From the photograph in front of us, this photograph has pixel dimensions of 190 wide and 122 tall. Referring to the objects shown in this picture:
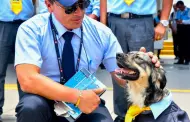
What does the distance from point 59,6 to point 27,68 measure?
1.66 ft

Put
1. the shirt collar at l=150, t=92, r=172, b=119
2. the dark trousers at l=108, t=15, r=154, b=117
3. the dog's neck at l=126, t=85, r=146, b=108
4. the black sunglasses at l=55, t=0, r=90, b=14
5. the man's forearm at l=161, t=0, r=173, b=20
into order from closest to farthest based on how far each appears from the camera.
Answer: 1. the black sunglasses at l=55, t=0, r=90, b=14
2. the shirt collar at l=150, t=92, r=172, b=119
3. the dog's neck at l=126, t=85, r=146, b=108
4. the dark trousers at l=108, t=15, r=154, b=117
5. the man's forearm at l=161, t=0, r=173, b=20

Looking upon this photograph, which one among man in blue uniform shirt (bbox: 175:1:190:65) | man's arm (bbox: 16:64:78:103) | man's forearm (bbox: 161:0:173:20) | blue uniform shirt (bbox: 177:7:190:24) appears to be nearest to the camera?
man's arm (bbox: 16:64:78:103)

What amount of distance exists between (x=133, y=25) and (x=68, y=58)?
1.29m

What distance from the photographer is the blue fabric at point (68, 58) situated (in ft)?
9.57

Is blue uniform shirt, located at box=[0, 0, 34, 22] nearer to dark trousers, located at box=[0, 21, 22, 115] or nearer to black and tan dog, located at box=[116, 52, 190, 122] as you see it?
dark trousers, located at box=[0, 21, 22, 115]

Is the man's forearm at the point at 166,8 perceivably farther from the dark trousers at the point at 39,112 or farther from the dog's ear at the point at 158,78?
the dark trousers at the point at 39,112

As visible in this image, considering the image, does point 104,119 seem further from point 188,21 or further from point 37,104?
point 188,21

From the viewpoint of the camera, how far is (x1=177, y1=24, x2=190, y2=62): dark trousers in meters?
11.6

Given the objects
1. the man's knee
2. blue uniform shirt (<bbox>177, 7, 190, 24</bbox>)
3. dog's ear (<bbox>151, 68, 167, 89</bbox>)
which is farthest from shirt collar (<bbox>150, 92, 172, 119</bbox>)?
blue uniform shirt (<bbox>177, 7, 190, 24</bbox>)

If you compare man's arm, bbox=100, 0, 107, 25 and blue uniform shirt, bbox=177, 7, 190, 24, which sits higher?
man's arm, bbox=100, 0, 107, 25

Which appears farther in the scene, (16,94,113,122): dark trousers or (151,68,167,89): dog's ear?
(151,68,167,89): dog's ear

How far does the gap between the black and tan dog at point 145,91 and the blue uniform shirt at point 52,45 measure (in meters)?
0.14

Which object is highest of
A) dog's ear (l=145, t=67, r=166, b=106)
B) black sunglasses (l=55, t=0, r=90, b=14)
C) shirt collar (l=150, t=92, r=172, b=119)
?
black sunglasses (l=55, t=0, r=90, b=14)

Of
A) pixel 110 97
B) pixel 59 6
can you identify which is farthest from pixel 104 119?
pixel 110 97
